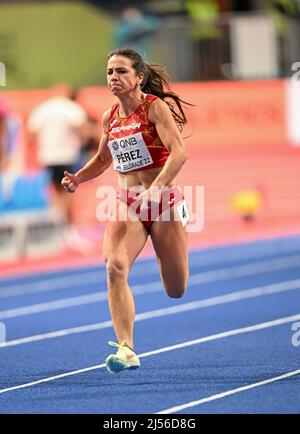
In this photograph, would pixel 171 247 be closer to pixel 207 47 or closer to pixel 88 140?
pixel 88 140

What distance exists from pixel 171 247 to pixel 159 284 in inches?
237

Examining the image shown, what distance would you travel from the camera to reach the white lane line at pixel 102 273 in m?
13.5

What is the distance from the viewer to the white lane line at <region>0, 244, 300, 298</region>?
1352cm

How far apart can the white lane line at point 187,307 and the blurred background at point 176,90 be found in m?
3.92

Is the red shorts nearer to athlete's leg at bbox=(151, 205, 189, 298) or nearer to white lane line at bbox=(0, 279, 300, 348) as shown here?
athlete's leg at bbox=(151, 205, 189, 298)

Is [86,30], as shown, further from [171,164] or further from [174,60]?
[171,164]

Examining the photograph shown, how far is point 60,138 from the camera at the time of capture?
17078 mm

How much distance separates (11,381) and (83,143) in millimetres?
9825

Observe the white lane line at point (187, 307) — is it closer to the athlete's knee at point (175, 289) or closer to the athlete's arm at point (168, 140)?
the athlete's knee at point (175, 289)

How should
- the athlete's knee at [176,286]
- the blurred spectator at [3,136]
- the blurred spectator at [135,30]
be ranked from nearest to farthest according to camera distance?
1. the athlete's knee at [176,286]
2. the blurred spectator at [3,136]
3. the blurred spectator at [135,30]

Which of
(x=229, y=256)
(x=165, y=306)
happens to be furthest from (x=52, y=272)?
(x=165, y=306)

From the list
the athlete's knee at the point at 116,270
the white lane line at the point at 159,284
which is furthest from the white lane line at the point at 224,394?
the white lane line at the point at 159,284

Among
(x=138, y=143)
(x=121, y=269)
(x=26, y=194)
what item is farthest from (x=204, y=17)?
(x=121, y=269)

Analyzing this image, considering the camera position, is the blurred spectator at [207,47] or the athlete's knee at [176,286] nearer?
the athlete's knee at [176,286]
